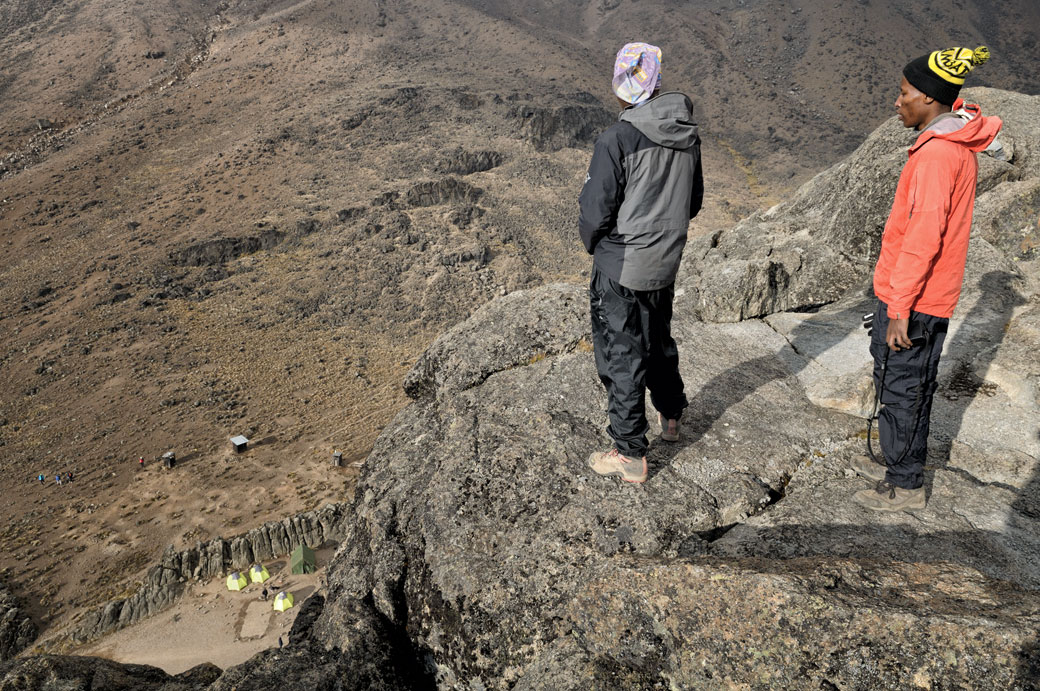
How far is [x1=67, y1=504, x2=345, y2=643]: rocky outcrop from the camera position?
38.4 feet

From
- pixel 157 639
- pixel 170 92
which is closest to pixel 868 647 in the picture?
pixel 157 639

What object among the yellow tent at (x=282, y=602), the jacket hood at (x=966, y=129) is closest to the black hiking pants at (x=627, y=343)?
the jacket hood at (x=966, y=129)

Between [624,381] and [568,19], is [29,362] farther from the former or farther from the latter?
[568,19]

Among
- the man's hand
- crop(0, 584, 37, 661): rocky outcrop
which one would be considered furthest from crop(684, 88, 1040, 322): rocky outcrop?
crop(0, 584, 37, 661): rocky outcrop

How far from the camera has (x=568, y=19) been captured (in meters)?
68.4

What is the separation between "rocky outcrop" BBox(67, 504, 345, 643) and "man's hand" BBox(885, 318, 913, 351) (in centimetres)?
1059

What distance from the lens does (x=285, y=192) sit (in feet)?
110

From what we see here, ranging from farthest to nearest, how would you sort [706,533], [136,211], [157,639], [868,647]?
1. [136,211]
2. [157,639]
3. [706,533]
4. [868,647]

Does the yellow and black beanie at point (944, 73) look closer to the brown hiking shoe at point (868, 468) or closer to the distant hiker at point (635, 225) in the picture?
the distant hiker at point (635, 225)

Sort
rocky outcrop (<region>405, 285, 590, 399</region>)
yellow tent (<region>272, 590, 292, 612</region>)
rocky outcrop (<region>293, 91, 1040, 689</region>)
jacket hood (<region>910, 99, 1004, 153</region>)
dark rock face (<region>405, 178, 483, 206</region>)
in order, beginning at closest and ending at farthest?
rocky outcrop (<region>293, 91, 1040, 689</region>) < jacket hood (<region>910, 99, 1004, 153</region>) < rocky outcrop (<region>405, 285, 590, 399</region>) < yellow tent (<region>272, 590, 292, 612</region>) < dark rock face (<region>405, 178, 483, 206</region>)

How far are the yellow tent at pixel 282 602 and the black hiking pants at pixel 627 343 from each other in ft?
35.1

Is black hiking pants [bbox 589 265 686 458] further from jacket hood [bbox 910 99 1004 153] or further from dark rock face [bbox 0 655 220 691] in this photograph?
dark rock face [bbox 0 655 220 691]

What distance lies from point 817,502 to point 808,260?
6.34 meters

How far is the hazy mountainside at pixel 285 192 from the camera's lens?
16828 millimetres
